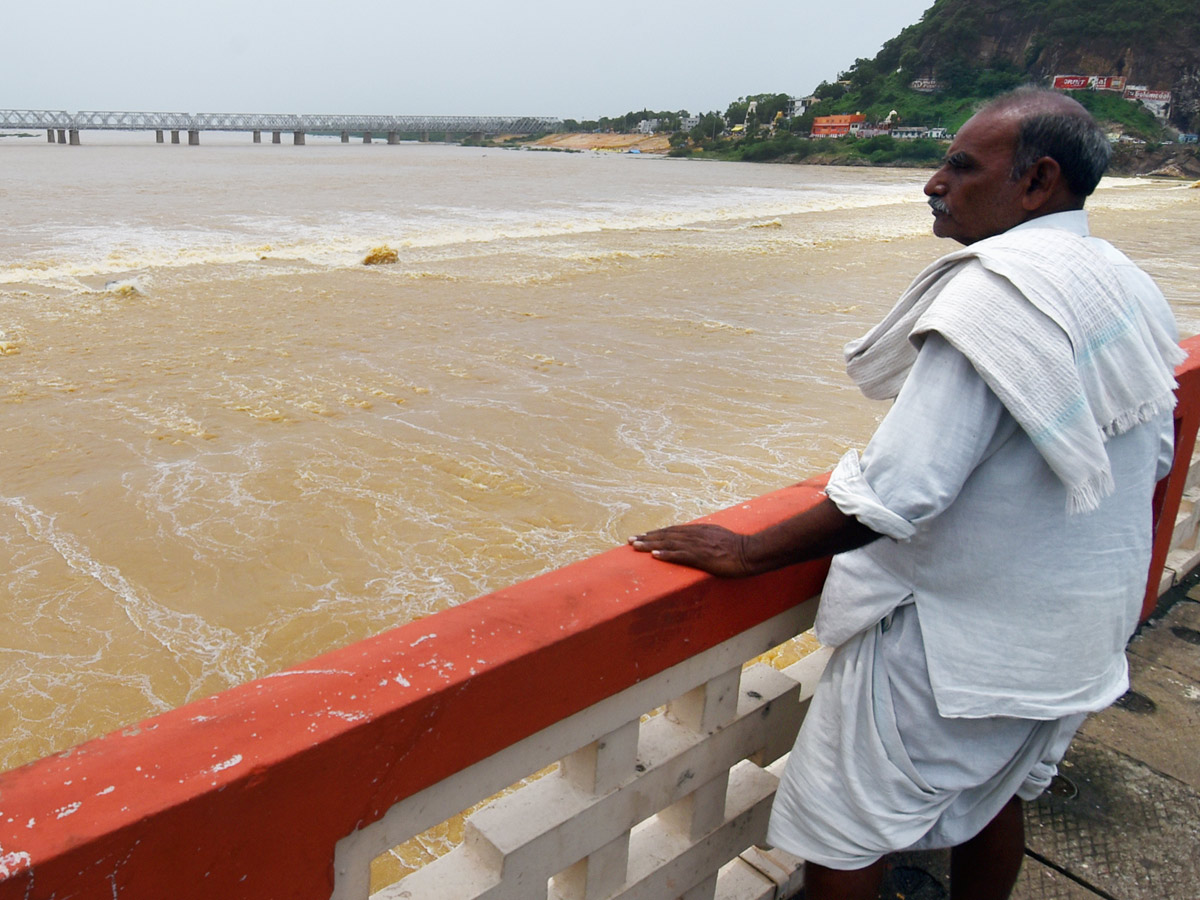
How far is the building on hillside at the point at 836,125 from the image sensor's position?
106 metres

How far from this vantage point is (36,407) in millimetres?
6824

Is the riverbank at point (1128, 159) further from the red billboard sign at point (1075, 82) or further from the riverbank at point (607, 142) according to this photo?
the red billboard sign at point (1075, 82)

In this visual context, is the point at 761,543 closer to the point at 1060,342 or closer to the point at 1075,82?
the point at 1060,342

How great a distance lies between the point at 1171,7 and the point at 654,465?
116396mm

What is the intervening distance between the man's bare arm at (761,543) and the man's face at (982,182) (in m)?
0.54

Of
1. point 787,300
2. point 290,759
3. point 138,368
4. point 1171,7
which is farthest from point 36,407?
point 1171,7

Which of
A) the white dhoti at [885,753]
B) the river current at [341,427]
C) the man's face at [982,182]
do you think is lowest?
the river current at [341,427]

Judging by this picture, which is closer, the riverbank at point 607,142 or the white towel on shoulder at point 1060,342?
the white towel on shoulder at point 1060,342

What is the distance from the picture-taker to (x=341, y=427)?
258 inches

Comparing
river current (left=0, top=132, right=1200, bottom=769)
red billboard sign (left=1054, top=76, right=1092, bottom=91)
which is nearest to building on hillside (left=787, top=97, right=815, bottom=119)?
red billboard sign (left=1054, top=76, right=1092, bottom=91)

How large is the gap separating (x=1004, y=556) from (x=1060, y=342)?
1.12 ft

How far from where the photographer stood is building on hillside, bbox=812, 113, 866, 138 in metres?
106

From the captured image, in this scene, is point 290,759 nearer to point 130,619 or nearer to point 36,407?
point 130,619

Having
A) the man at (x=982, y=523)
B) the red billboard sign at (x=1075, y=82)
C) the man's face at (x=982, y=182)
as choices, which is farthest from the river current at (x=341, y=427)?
the red billboard sign at (x=1075, y=82)
